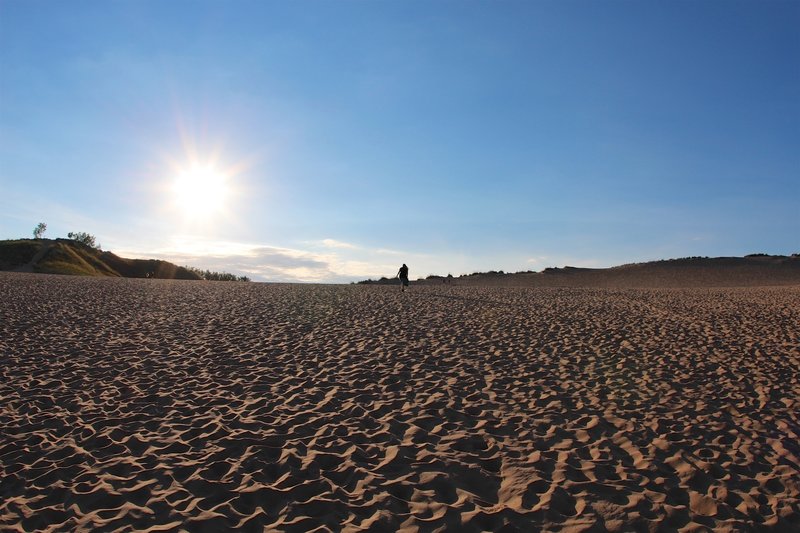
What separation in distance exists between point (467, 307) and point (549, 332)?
26.8 ft

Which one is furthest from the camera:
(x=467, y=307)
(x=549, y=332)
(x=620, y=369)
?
(x=467, y=307)

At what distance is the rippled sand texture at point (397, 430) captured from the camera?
5.74 meters

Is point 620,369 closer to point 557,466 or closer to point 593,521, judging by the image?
point 557,466

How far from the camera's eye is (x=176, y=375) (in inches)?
449

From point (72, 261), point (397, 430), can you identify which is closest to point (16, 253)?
point (72, 261)

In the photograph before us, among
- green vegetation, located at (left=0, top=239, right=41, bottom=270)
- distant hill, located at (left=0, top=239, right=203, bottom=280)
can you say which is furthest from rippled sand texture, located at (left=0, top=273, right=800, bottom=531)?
green vegetation, located at (left=0, top=239, right=41, bottom=270)

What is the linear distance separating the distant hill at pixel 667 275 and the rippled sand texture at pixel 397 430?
3764 centimetres

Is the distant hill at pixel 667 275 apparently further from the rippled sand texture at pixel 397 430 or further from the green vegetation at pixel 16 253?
the green vegetation at pixel 16 253

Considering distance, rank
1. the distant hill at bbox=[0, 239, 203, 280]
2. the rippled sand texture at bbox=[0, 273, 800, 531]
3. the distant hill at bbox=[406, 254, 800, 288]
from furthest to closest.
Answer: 1. the distant hill at bbox=[0, 239, 203, 280]
2. the distant hill at bbox=[406, 254, 800, 288]
3. the rippled sand texture at bbox=[0, 273, 800, 531]

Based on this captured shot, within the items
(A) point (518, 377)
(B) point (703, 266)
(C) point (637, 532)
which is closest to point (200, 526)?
(C) point (637, 532)

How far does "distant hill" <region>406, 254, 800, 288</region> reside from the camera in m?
50.5

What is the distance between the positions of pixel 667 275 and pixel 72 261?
7852 cm

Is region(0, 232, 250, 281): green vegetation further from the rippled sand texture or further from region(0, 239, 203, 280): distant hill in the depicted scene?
the rippled sand texture

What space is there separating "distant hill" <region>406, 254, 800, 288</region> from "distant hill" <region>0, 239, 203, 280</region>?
44.1 m
